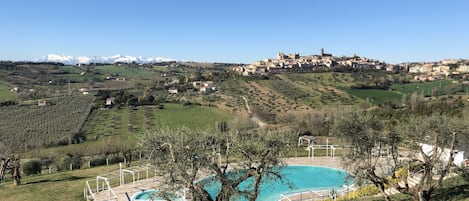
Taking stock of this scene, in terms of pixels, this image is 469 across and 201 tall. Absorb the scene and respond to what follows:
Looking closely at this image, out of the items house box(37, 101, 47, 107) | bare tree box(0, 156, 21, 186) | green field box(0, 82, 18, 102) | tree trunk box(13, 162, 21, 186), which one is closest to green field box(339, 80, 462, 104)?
bare tree box(0, 156, 21, 186)

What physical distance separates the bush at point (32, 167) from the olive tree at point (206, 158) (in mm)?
19123

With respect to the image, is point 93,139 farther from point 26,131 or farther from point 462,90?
point 462,90

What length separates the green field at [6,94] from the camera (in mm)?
62394

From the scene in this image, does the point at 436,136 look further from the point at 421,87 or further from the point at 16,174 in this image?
the point at 421,87

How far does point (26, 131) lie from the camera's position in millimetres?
43500

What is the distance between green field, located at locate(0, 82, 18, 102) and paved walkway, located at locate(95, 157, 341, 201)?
4995cm

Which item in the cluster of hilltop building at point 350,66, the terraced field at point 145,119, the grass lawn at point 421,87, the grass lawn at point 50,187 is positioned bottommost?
the terraced field at point 145,119

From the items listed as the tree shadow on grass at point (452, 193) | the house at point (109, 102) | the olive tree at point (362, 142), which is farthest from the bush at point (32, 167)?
the house at point (109, 102)

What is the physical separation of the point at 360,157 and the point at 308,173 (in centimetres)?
1185

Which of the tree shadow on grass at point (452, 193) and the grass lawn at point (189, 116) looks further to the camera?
the grass lawn at point (189, 116)

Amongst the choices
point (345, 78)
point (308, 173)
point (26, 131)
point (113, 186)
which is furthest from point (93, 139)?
point (345, 78)

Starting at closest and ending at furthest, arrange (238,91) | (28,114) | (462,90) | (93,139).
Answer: (93,139)
(28,114)
(462,90)
(238,91)

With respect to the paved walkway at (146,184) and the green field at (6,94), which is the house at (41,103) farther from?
the paved walkway at (146,184)

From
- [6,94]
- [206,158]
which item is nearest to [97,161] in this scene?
[206,158]
